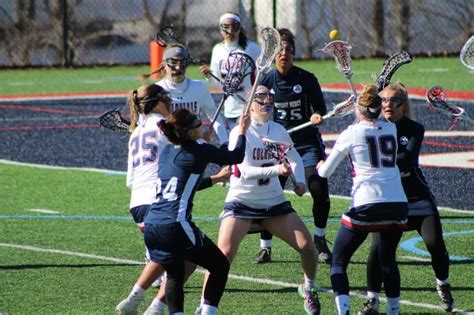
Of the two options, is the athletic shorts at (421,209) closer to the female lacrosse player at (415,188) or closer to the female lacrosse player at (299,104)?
the female lacrosse player at (415,188)

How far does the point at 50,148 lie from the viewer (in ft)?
63.3

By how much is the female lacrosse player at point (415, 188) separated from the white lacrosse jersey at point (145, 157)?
175cm

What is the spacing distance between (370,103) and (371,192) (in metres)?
0.62

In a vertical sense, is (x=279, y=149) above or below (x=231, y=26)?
below

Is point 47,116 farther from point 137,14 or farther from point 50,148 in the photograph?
point 137,14

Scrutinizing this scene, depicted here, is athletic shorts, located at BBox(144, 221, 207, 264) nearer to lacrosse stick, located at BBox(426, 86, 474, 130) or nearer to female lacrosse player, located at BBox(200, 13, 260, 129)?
lacrosse stick, located at BBox(426, 86, 474, 130)

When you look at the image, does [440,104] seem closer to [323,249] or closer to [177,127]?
[323,249]

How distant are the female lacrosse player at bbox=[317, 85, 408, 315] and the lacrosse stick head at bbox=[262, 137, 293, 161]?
43 cm

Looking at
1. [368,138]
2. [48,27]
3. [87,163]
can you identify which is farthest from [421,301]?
[48,27]

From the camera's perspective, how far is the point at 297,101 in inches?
459

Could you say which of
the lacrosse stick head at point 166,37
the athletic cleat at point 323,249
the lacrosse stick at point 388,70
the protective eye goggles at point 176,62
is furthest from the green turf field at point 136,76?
the lacrosse stick at point 388,70

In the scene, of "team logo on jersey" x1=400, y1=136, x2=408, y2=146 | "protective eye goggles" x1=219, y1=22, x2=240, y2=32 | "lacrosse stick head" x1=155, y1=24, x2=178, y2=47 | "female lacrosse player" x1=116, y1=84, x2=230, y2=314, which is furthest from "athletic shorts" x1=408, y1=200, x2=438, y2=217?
"protective eye goggles" x1=219, y1=22, x2=240, y2=32

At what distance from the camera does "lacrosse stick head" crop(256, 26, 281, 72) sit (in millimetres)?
9367

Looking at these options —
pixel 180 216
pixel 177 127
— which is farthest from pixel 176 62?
pixel 180 216
